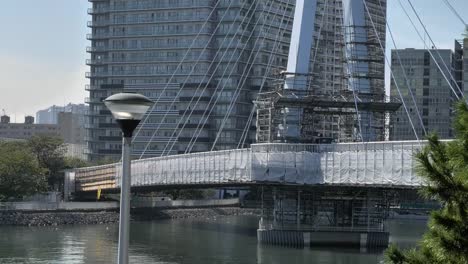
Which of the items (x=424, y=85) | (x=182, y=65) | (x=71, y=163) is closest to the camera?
(x=71, y=163)

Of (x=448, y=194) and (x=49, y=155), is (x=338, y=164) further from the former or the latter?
(x=49, y=155)

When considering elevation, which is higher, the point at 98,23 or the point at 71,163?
the point at 98,23

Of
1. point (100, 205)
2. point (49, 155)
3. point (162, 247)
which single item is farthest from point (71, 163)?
point (162, 247)

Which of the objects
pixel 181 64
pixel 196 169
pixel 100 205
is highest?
pixel 181 64

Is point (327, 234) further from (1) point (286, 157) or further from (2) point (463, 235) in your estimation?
(2) point (463, 235)

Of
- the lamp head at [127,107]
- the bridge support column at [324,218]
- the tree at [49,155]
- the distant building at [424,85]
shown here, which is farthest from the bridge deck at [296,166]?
the distant building at [424,85]

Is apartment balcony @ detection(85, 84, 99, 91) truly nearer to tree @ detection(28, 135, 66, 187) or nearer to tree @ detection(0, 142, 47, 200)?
tree @ detection(28, 135, 66, 187)

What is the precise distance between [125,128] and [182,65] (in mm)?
110788

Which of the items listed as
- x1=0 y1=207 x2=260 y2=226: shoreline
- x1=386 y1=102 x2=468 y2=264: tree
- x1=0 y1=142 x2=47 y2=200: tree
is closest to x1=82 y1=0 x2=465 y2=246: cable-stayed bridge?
x1=0 y1=207 x2=260 y2=226: shoreline

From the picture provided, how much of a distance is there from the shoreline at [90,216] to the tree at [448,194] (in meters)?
62.1

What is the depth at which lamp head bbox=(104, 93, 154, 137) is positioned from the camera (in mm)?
9859

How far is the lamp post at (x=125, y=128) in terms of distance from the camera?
9633 millimetres

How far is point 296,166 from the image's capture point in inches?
2068

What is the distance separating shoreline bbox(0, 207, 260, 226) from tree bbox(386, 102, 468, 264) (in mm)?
62056
